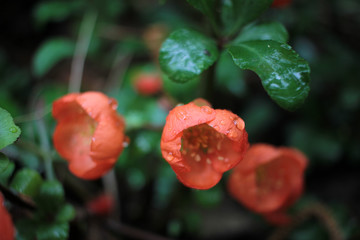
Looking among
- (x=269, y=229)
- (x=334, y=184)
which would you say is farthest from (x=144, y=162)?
(x=334, y=184)

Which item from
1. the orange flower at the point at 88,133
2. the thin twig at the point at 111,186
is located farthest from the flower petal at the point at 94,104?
the thin twig at the point at 111,186

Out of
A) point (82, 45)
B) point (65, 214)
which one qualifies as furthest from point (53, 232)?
point (82, 45)

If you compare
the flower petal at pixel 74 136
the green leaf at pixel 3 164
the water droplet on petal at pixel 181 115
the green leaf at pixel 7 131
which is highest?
the green leaf at pixel 7 131

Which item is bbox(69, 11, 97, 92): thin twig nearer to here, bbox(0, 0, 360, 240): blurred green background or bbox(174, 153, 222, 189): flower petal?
bbox(0, 0, 360, 240): blurred green background

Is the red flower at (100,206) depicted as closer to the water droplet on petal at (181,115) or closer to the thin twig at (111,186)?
the thin twig at (111,186)

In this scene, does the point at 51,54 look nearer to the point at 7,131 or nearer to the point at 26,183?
the point at 26,183

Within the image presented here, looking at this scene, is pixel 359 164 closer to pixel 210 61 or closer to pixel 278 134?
pixel 278 134
